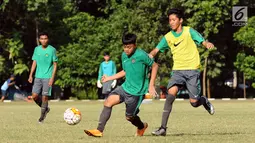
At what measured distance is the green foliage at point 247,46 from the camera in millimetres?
45312

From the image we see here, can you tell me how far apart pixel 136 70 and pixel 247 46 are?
34.8m

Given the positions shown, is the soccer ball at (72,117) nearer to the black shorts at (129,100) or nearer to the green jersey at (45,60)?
the black shorts at (129,100)

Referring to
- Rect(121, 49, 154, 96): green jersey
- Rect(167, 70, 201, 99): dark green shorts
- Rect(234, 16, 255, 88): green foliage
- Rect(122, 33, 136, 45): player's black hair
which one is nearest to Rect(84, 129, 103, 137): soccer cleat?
Rect(121, 49, 154, 96): green jersey

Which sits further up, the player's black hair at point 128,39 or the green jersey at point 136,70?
the player's black hair at point 128,39

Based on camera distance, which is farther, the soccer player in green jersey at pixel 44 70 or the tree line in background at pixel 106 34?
the tree line in background at pixel 106 34

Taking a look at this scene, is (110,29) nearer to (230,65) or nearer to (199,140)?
(230,65)

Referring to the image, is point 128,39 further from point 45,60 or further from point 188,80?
point 45,60

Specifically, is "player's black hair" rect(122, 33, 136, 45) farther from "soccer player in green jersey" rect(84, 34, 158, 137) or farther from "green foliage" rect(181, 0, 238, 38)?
"green foliage" rect(181, 0, 238, 38)

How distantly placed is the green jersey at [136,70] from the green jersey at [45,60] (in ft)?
18.3

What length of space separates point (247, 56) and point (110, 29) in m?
8.60

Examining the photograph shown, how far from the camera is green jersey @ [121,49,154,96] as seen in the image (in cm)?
1263

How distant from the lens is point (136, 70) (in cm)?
1265

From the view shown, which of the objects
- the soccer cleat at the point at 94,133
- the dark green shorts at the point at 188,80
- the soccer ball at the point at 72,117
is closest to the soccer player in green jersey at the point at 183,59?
the dark green shorts at the point at 188,80

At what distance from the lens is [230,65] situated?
163 feet
